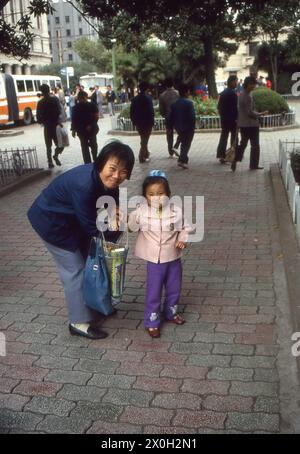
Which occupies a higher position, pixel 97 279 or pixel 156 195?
pixel 156 195

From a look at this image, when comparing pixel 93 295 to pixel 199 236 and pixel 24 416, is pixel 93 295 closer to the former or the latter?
pixel 24 416

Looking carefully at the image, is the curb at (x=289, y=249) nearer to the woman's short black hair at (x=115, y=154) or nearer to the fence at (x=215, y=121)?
the woman's short black hair at (x=115, y=154)

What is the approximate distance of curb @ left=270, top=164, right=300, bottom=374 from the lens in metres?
4.07

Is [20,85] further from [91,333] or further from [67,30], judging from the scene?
[67,30]

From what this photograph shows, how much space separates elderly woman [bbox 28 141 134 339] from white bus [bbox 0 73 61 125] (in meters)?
22.1

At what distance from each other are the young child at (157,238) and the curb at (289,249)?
3.06ft

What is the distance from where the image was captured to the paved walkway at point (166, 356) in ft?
9.73

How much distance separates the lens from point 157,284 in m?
3.90

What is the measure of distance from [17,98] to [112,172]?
80.7ft

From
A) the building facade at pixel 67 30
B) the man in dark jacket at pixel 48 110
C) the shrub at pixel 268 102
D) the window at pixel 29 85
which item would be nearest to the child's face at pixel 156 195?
the man in dark jacket at pixel 48 110

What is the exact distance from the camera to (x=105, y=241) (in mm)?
3736

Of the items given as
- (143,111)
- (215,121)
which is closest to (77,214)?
(143,111)

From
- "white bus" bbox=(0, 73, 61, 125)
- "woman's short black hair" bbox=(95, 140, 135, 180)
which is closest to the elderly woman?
"woman's short black hair" bbox=(95, 140, 135, 180)

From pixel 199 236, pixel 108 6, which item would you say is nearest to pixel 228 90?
pixel 108 6
